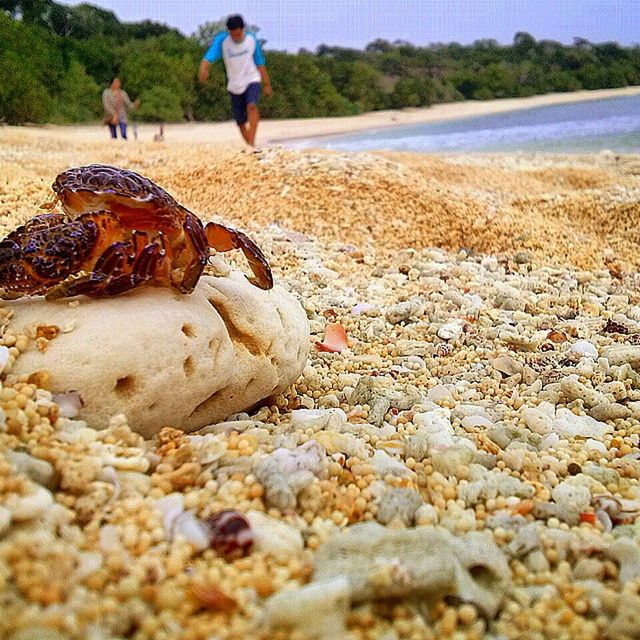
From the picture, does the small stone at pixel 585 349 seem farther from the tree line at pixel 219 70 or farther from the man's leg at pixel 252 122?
the tree line at pixel 219 70

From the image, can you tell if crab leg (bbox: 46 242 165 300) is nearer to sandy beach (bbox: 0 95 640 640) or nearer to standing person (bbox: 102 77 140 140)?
sandy beach (bbox: 0 95 640 640)

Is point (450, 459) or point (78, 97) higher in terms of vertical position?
point (78, 97)

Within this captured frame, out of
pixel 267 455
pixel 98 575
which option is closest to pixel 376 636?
pixel 98 575

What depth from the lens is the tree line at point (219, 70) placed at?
1548cm

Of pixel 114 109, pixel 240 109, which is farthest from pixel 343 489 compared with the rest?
pixel 114 109

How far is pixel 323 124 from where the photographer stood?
2995 centimetres

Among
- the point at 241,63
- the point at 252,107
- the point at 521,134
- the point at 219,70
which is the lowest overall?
the point at 521,134

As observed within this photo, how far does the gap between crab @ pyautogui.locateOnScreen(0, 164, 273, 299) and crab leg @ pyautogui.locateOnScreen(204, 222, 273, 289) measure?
4.5 inches

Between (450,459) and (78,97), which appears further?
(78,97)

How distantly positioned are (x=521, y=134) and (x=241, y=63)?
15635 mm

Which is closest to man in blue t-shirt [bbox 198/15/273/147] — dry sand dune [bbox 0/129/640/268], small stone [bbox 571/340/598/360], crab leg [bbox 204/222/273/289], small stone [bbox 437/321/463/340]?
dry sand dune [bbox 0/129/640/268]

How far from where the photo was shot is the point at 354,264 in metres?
4.96

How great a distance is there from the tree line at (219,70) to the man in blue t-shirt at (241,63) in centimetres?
532

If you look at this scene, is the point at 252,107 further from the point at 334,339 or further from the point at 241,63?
the point at 334,339
